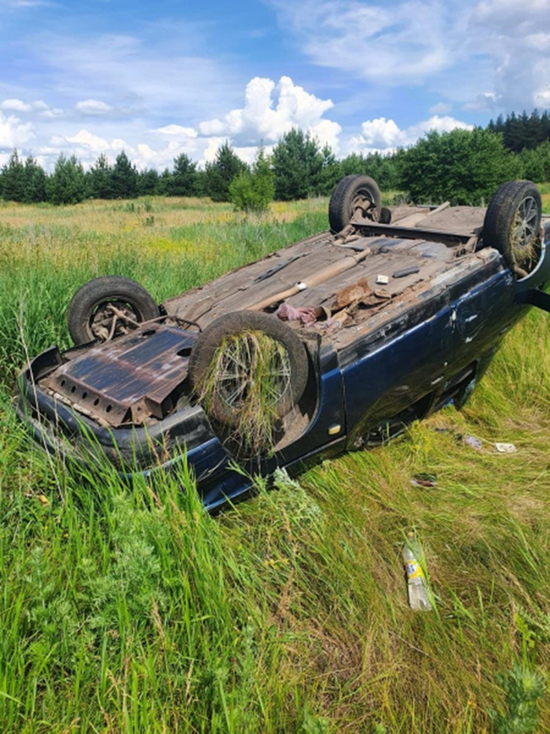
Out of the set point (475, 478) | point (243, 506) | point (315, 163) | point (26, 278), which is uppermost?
point (315, 163)

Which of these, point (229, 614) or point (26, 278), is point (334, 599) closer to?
point (229, 614)

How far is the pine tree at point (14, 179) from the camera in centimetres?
4634

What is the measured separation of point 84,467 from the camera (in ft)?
8.78

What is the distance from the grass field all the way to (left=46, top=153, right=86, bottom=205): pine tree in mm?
44682

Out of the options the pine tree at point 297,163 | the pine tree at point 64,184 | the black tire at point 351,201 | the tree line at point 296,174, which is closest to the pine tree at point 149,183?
the tree line at point 296,174

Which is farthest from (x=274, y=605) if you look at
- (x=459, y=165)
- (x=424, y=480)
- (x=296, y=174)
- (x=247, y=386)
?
(x=296, y=174)

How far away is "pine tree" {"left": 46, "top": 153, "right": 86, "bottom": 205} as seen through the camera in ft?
141

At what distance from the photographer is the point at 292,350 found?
2.82 metres

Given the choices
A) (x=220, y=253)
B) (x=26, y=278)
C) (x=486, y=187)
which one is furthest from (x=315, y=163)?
(x=26, y=278)

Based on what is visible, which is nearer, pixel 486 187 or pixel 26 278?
pixel 26 278

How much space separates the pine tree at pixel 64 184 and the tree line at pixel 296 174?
0.25ft

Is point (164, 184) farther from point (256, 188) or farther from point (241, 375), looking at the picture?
point (241, 375)

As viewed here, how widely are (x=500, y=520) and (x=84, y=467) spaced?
7.48 ft

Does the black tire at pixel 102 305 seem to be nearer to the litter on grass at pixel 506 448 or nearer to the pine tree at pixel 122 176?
the litter on grass at pixel 506 448
